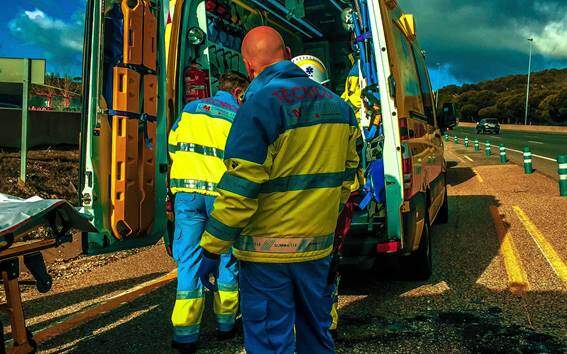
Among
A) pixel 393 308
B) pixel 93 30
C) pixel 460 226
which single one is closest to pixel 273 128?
pixel 93 30

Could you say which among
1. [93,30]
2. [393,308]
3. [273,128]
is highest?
[93,30]

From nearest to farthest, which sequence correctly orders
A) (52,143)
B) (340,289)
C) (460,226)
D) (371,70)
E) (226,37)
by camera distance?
1. (371,70)
2. (340,289)
3. (226,37)
4. (460,226)
5. (52,143)

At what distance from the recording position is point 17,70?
855cm

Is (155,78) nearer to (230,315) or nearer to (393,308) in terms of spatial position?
(230,315)

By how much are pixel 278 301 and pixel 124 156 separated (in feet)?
6.58

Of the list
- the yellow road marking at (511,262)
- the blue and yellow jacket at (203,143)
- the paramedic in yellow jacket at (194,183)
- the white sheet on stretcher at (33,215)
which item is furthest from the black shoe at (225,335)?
the yellow road marking at (511,262)

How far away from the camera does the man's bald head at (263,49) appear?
230 centimetres

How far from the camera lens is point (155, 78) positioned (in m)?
4.04

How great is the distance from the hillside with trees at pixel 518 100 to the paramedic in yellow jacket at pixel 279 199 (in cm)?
4359

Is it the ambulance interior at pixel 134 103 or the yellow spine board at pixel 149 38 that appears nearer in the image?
the ambulance interior at pixel 134 103

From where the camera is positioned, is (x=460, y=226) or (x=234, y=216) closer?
(x=234, y=216)

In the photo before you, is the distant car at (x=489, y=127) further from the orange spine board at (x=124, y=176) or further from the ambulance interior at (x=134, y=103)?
the orange spine board at (x=124, y=176)

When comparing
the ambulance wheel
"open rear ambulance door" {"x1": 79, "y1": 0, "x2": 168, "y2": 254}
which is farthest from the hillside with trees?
"open rear ambulance door" {"x1": 79, "y1": 0, "x2": 168, "y2": 254}

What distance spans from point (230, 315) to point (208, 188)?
931 millimetres
